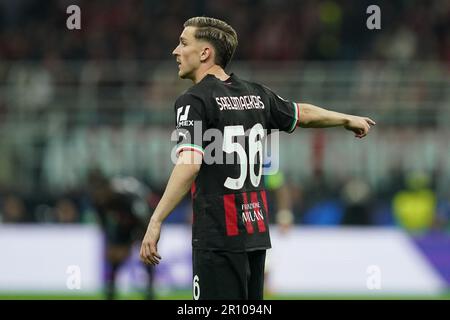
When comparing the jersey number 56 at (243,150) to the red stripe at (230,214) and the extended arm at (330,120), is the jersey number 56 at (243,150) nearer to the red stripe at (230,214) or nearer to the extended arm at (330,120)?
the red stripe at (230,214)

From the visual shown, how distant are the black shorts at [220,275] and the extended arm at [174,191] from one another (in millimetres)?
369

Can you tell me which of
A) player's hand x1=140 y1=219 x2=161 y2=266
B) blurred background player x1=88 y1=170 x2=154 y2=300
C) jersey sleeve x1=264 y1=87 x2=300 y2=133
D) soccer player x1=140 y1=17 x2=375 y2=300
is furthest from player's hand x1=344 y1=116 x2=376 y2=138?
blurred background player x1=88 y1=170 x2=154 y2=300

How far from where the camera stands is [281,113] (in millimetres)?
6195

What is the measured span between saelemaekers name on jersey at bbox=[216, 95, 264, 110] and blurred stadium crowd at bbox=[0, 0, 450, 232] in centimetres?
642

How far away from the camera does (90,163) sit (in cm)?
1594

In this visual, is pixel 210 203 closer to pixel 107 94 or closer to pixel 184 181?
pixel 184 181

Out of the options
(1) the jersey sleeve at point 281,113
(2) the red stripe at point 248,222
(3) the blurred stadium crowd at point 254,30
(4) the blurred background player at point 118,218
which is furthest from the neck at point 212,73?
(3) the blurred stadium crowd at point 254,30

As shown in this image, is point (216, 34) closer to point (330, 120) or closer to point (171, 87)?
point (330, 120)

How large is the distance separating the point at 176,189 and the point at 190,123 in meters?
0.39

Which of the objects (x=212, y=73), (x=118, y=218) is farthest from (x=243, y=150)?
(x=118, y=218)

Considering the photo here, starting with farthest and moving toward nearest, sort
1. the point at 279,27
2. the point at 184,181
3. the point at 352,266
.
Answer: the point at 279,27 → the point at 352,266 → the point at 184,181

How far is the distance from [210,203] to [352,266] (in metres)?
7.52

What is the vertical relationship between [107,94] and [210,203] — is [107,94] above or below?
above

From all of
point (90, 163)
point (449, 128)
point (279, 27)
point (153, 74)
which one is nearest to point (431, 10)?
point (279, 27)
